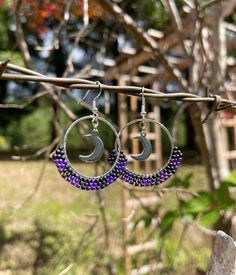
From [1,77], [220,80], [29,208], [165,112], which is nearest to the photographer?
[1,77]

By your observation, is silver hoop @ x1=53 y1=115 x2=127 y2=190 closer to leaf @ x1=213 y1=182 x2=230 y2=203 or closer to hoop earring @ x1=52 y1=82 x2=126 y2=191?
hoop earring @ x1=52 y1=82 x2=126 y2=191

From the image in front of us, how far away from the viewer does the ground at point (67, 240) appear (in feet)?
9.76

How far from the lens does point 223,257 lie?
0.84 metres

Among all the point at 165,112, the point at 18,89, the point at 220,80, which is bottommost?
the point at 220,80

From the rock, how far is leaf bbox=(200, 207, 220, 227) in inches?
27.7

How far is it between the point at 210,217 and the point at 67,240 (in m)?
2.31

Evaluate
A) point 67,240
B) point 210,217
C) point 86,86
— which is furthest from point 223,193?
point 67,240

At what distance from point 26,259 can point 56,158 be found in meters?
3.05

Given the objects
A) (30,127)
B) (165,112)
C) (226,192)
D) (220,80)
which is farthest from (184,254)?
(30,127)

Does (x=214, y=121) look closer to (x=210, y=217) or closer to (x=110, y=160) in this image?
(x=210, y=217)

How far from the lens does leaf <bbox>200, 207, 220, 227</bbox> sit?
1559 millimetres

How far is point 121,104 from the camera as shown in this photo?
3691 millimetres

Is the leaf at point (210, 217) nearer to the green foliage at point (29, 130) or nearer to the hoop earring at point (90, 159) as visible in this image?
the hoop earring at point (90, 159)

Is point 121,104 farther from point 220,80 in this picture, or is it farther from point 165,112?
point 165,112
